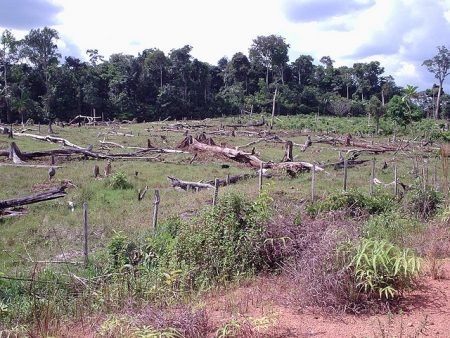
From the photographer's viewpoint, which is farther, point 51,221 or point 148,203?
point 148,203

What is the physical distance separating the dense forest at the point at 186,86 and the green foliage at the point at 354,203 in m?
32.1

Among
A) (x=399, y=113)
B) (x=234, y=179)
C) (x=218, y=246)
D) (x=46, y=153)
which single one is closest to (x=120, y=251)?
(x=218, y=246)

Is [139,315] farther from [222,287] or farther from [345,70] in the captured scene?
[345,70]

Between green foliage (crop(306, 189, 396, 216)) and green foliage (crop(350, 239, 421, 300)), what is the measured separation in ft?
14.9

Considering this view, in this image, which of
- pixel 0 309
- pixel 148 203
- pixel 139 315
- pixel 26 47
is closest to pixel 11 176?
pixel 148 203

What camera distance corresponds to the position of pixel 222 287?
5.86 meters

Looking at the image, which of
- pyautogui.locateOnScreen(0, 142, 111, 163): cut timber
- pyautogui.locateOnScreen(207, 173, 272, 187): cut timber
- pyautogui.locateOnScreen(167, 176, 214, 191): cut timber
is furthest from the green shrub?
pyautogui.locateOnScreen(0, 142, 111, 163): cut timber

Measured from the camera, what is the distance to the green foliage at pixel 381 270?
181 inches

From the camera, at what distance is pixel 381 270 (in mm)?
4699

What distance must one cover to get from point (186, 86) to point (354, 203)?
184ft

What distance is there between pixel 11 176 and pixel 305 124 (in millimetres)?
36518

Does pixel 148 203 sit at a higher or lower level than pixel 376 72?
lower

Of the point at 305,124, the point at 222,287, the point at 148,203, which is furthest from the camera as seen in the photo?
the point at 305,124

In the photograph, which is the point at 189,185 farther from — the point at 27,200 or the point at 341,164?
the point at 341,164
